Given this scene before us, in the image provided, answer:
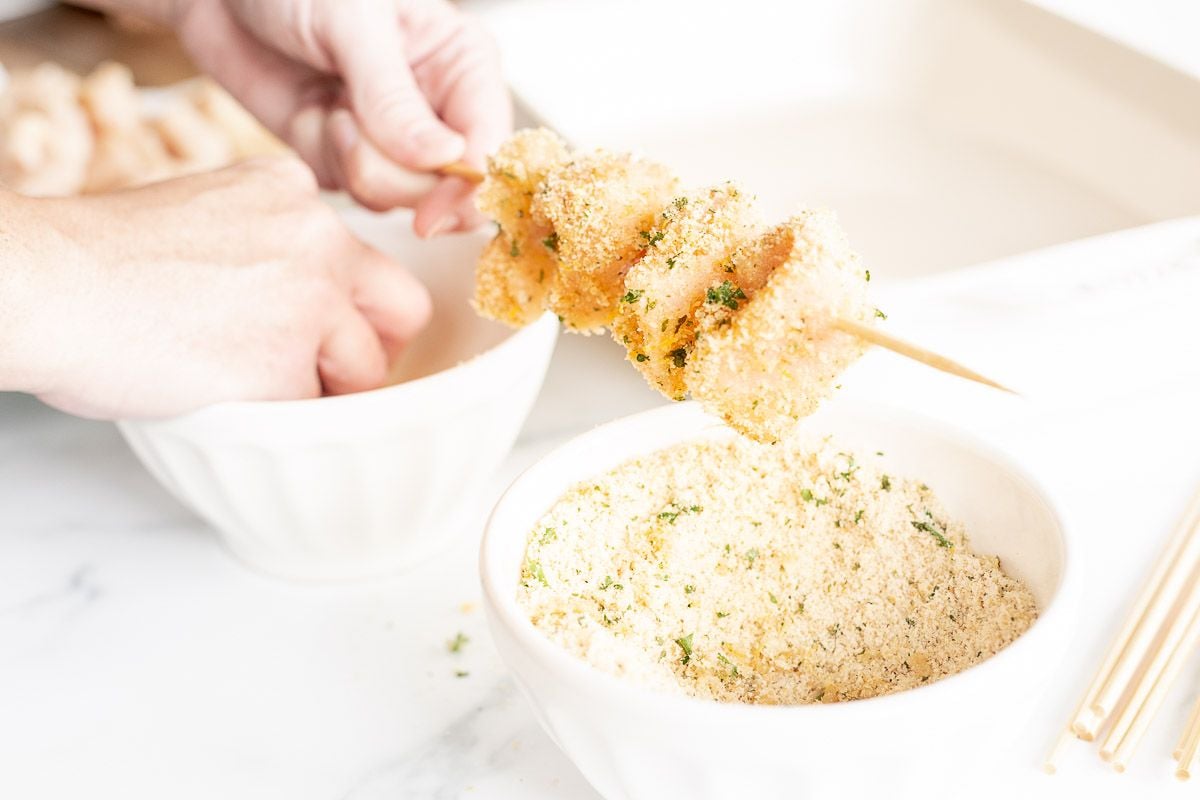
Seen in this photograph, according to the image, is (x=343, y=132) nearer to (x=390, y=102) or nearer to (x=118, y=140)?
(x=390, y=102)

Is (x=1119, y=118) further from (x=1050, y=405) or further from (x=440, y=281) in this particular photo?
(x=440, y=281)

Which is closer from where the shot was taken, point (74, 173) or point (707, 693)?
point (707, 693)

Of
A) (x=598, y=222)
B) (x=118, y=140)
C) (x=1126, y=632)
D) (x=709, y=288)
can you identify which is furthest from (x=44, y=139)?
(x=1126, y=632)

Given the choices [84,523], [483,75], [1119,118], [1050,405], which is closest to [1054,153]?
[1119,118]

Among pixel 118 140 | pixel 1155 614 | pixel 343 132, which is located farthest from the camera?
pixel 118 140

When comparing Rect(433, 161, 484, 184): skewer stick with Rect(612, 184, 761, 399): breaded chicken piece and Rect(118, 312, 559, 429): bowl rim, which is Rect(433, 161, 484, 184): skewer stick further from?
Rect(612, 184, 761, 399): breaded chicken piece

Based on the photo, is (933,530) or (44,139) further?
(44,139)

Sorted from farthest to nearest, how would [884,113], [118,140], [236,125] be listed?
[884,113], [236,125], [118,140]
